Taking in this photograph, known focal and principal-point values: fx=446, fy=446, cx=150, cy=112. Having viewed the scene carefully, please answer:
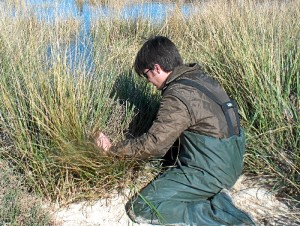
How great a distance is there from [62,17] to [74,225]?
1564mm

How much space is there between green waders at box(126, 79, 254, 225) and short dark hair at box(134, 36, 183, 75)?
44cm

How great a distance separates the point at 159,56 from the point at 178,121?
0.44 meters

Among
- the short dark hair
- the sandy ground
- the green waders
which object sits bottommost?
the sandy ground

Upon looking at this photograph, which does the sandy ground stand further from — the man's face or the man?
the man's face

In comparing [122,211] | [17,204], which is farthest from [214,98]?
[17,204]

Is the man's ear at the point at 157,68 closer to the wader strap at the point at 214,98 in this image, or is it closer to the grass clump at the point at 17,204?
the wader strap at the point at 214,98

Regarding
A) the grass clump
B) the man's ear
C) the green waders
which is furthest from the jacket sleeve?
the grass clump

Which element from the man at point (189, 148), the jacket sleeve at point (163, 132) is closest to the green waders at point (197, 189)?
the man at point (189, 148)

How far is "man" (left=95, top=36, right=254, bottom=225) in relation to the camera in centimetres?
257

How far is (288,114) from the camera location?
3084 millimetres

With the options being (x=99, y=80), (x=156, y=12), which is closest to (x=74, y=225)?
(x=99, y=80)

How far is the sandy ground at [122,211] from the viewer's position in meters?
2.60

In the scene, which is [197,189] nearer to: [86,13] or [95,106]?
[95,106]

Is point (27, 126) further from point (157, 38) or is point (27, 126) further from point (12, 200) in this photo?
point (157, 38)
